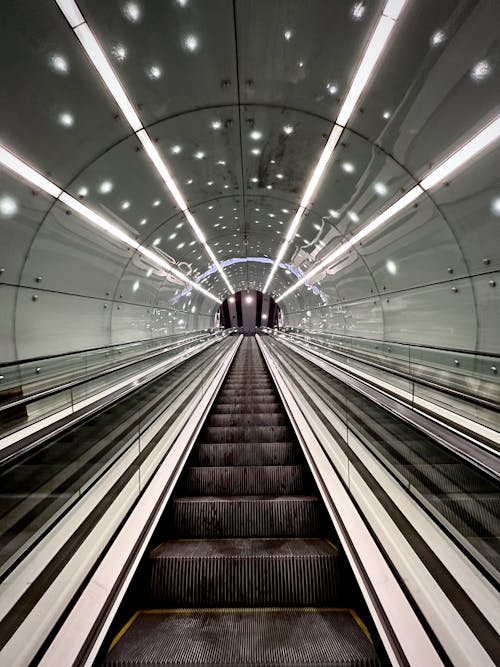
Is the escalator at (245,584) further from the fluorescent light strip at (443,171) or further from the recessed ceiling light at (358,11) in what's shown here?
the recessed ceiling light at (358,11)

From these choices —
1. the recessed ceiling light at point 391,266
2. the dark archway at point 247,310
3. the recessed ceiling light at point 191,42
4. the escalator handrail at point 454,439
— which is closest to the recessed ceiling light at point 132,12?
the recessed ceiling light at point 191,42

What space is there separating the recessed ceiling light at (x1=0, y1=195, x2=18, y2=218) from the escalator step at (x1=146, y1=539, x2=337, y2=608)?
4.24 meters

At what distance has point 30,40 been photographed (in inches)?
126

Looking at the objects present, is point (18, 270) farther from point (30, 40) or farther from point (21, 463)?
point (21, 463)

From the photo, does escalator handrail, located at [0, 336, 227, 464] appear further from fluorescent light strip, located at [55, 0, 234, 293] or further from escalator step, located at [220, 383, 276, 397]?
escalator step, located at [220, 383, 276, 397]

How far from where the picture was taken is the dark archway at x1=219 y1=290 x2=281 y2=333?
4766cm

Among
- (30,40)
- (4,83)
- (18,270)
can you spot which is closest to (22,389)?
(18,270)

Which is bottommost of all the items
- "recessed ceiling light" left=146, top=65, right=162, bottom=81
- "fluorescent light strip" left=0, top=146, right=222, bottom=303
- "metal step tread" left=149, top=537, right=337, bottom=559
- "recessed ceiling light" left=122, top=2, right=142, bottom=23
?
"metal step tread" left=149, top=537, right=337, bottom=559

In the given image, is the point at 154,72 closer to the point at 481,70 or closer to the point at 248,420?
the point at 481,70

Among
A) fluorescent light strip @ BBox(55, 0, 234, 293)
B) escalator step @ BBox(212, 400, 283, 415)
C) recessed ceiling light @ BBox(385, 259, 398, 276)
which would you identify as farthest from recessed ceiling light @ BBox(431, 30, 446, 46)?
escalator step @ BBox(212, 400, 283, 415)

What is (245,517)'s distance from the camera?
2941mm

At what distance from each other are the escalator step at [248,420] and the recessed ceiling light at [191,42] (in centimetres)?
481

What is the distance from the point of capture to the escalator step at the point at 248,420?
208 inches

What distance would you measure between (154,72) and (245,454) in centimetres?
472
